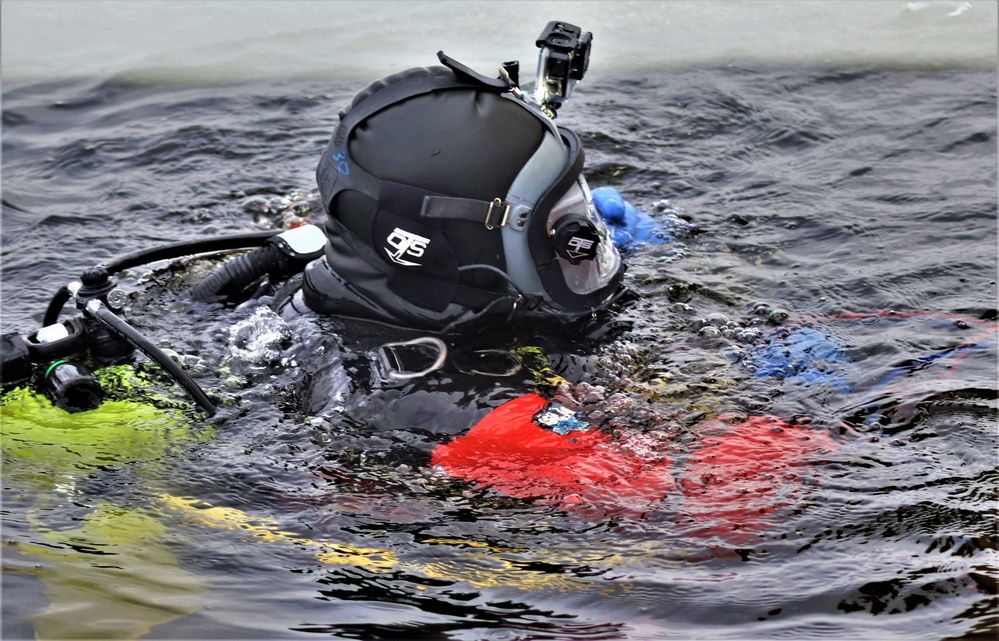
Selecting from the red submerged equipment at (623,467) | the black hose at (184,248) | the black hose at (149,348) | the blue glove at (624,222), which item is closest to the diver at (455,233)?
the red submerged equipment at (623,467)

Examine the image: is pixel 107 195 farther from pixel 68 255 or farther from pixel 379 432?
pixel 379 432

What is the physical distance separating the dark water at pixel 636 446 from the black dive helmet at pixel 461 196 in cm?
27

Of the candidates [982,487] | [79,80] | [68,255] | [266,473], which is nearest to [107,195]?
[68,255]

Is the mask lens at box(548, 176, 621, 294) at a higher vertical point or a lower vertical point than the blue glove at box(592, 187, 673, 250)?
higher

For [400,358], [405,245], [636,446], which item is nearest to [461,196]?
[405,245]

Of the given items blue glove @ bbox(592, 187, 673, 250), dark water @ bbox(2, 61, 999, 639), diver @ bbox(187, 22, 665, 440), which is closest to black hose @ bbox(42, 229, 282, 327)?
dark water @ bbox(2, 61, 999, 639)

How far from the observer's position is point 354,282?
118 inches

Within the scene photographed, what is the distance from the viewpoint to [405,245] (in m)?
2.79

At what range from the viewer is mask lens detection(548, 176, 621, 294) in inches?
111

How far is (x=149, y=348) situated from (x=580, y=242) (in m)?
1.33

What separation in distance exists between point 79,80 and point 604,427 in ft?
18.9

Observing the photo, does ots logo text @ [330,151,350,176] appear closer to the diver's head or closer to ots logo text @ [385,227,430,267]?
the diver's head

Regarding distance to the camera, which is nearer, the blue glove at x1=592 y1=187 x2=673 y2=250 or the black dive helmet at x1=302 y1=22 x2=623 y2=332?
the black dive helmet at x1=302 y1=22 x2=623 y2=332

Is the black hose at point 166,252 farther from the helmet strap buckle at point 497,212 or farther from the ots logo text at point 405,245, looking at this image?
the helmet strap buckle at point 497,212
